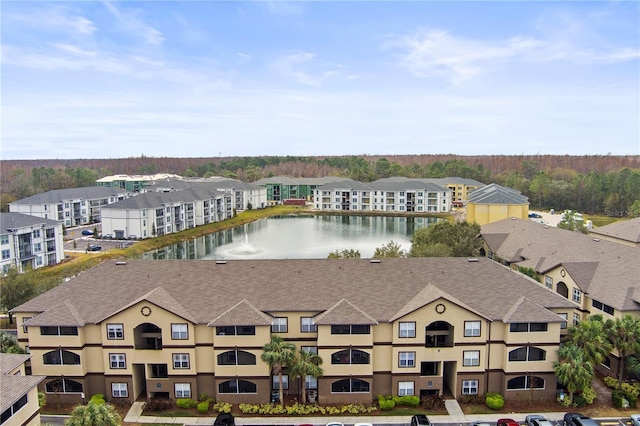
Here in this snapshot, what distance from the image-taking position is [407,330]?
30219 millimetres

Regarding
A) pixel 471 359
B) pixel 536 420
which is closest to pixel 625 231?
pixel 471 359

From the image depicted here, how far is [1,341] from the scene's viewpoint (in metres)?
31.4

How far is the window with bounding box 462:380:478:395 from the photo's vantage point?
100 feet

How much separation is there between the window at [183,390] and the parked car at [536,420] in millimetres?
20890

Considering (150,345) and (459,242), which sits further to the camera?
(459,242)

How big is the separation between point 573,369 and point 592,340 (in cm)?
250

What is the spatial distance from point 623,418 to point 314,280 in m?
20.8

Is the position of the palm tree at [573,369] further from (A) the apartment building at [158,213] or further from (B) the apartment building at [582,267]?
(A) the apartment building at [158,213]

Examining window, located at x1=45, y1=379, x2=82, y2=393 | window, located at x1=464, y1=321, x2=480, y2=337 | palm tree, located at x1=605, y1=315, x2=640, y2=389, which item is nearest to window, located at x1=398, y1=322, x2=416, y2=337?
window, located at x1=464, y1=321, x2=480, y2=337

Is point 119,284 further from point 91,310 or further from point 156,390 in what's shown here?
point 156,390

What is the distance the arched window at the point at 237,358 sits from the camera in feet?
98.4

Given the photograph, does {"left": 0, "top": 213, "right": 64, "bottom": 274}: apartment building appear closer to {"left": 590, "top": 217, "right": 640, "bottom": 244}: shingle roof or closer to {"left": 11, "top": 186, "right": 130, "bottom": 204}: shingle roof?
{"left": 11, "top": 186, "right": 130, "bottom": 204}: shingle roof

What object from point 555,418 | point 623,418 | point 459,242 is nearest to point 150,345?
point 555,418

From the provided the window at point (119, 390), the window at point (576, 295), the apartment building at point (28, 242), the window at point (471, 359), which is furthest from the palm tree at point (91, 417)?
the apartment building at point (28, 242)
